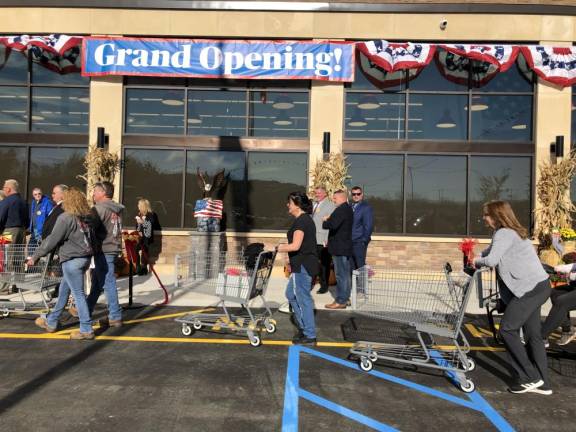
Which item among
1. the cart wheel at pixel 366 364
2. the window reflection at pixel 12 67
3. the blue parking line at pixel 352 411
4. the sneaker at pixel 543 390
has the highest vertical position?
the window reflection at pixel 12 67

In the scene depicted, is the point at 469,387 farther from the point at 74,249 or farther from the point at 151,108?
the point at 151,108

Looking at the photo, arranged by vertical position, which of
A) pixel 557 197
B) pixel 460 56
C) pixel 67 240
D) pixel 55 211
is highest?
pixel 460 56

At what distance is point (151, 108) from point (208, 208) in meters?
3.32

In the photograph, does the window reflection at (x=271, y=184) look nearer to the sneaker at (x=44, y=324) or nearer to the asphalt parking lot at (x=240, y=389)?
the asphalt parking lot at (x=240, y=389)

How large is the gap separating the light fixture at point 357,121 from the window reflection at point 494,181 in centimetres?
298

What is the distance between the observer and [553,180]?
11.8 m

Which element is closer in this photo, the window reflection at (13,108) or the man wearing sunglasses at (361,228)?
the man wearing sunglasses at (361,228)

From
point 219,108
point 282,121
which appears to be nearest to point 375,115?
point 282,121

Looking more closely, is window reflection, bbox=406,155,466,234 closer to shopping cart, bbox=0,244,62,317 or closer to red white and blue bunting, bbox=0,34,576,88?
red white and blue bunting, bbox=0,34,576,88

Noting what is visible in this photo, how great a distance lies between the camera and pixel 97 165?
12305mm

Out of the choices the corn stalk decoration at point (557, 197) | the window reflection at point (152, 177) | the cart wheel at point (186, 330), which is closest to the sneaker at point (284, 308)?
the cart wheel at point (186, 330)

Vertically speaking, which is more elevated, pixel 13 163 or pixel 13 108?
pixel 13 108

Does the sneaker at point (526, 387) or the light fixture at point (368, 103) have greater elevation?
the light fixture at point (368, 103)

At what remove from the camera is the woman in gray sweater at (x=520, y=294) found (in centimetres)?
469
